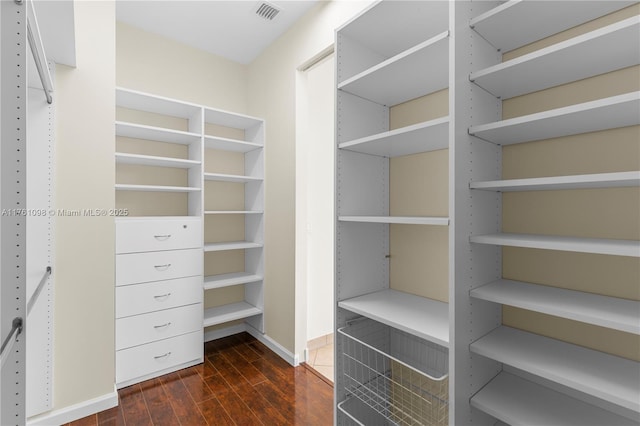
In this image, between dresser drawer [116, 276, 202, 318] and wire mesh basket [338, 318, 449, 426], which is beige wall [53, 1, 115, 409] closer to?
dresser drawer [116, 276, 202, 318]

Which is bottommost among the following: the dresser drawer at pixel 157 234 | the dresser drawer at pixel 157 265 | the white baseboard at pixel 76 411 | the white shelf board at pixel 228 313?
the white baseboard at pixel 76 411

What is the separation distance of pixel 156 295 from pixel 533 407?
2363 mm

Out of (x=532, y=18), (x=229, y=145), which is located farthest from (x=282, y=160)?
(x=532, y=18)

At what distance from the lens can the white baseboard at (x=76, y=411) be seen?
1.81 meters

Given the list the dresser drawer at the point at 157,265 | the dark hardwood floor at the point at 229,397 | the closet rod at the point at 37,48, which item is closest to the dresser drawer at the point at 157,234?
the dresser drawer at the point at 157,265

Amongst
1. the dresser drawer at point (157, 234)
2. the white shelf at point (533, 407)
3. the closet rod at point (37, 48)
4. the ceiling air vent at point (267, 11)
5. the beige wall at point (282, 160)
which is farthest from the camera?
the beige wall at point (282, 160)

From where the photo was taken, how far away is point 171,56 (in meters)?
2.84

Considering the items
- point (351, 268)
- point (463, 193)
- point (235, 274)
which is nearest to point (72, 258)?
point (235, 274)

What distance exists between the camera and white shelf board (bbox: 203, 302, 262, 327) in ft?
8.93

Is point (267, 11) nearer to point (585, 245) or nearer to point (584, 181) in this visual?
point (584, 181)

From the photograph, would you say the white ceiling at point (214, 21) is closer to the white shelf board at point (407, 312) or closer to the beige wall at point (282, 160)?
the beige wall at point (282, 160)

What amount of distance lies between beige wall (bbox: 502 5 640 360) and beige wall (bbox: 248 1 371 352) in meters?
1.63

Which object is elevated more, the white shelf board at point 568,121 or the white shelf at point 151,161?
the white shelf at point 151,161

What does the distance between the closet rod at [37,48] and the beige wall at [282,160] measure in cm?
155
